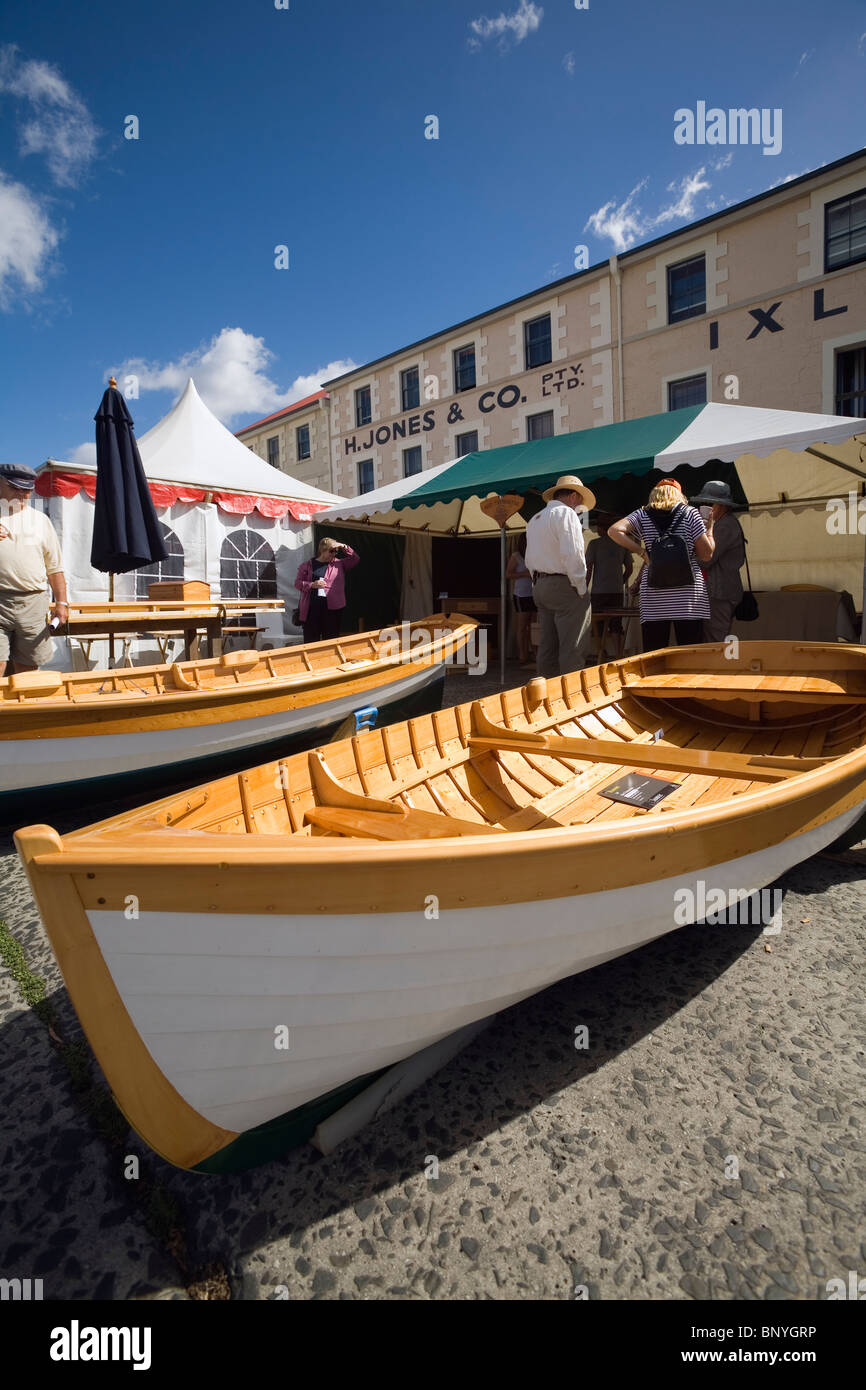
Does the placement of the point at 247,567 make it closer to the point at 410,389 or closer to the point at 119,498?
the point at 119,498

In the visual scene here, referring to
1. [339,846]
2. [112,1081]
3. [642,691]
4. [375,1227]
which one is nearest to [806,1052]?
[375,1227]

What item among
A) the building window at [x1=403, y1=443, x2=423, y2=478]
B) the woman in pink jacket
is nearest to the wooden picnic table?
the woman in pink jacket

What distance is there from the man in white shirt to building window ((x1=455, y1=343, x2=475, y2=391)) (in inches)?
566

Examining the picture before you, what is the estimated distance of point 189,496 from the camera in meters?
9.75

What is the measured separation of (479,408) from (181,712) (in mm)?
16300

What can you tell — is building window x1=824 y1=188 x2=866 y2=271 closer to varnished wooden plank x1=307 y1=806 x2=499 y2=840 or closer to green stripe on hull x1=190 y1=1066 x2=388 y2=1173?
varnished wooden plank x1=307 y1=806 x2=499 y2=840

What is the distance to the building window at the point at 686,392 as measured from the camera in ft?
45.8

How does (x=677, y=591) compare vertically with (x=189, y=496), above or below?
below

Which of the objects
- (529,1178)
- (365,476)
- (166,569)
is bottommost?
(529,1178)

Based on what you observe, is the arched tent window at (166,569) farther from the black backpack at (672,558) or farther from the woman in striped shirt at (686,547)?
the black backpack at (672,558)

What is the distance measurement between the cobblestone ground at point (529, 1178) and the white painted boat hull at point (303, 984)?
0.28m

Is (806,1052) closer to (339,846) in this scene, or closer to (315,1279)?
(315,1279)

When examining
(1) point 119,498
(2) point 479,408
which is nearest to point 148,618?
(1) point 119,498

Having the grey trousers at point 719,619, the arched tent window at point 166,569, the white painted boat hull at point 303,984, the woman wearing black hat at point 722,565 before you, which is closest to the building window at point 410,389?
the arched tent window at point 166,569
